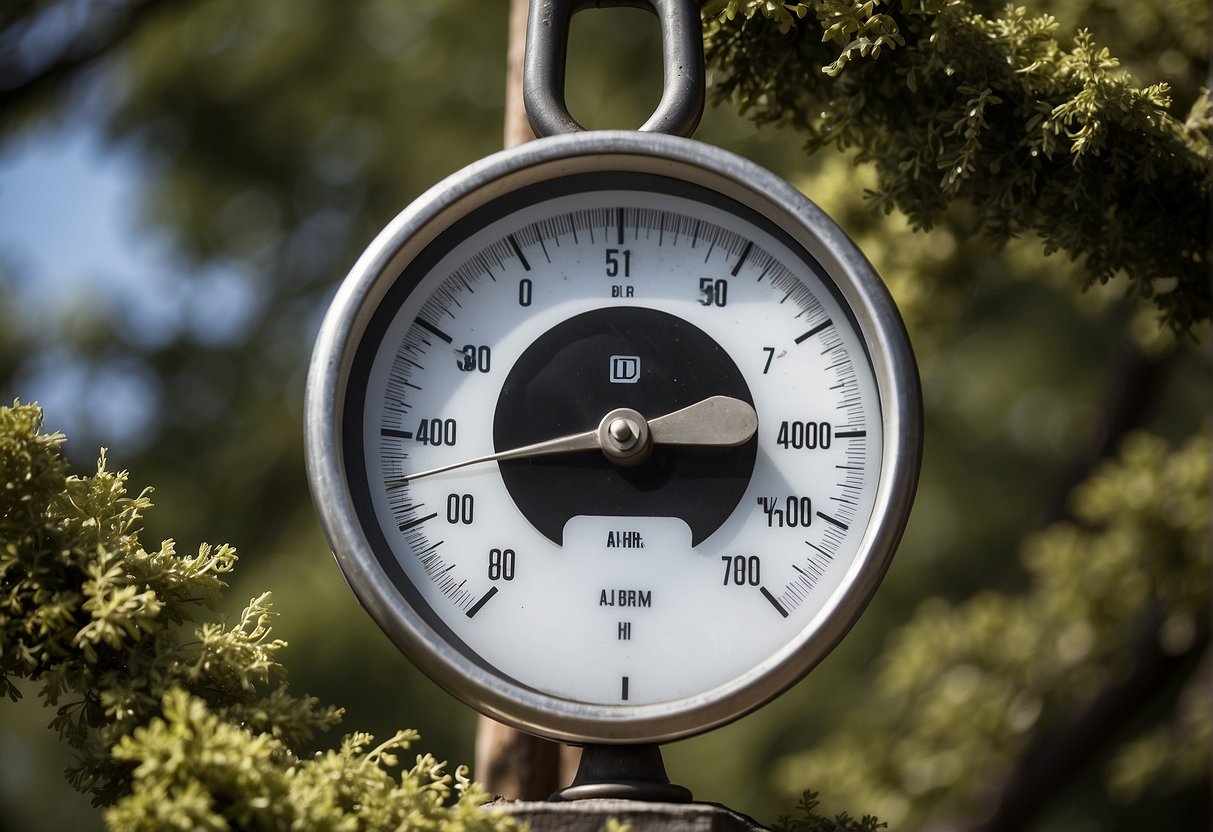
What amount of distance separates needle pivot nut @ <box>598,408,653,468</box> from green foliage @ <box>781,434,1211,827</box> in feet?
6.38

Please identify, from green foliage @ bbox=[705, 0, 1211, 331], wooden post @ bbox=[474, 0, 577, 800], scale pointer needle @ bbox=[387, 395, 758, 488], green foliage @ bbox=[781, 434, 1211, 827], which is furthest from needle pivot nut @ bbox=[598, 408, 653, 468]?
green foliage @ bbox=[781, 434, 1211, 827]

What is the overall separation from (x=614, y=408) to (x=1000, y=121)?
616 millimetres

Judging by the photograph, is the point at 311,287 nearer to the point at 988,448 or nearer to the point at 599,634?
the point at 988,448

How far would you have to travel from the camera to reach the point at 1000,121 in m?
1.63

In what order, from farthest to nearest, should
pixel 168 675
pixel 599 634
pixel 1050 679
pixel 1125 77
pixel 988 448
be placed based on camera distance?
pixel 988 448
pixel 1050 679
pixel 1125 77
pixel 599 634
pixel 168 675

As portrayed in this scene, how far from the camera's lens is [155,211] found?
516 cm

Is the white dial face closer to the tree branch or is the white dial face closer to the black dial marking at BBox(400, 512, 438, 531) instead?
the black dial marking at BBox(400, 512, 438, 531)

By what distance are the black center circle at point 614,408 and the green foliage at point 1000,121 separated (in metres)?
0.35

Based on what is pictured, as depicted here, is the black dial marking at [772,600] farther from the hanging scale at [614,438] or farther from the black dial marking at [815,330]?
the black dial marking at [815,330]

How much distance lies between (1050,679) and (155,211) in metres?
3.60

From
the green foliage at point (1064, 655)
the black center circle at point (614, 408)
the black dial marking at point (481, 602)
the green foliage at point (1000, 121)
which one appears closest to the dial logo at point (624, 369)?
the black center circle at point (614, 408)

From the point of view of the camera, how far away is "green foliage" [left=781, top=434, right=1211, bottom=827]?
299cm

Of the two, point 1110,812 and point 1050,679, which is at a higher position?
point 1110,812

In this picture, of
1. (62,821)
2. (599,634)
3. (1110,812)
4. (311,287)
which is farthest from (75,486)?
(62,821)
